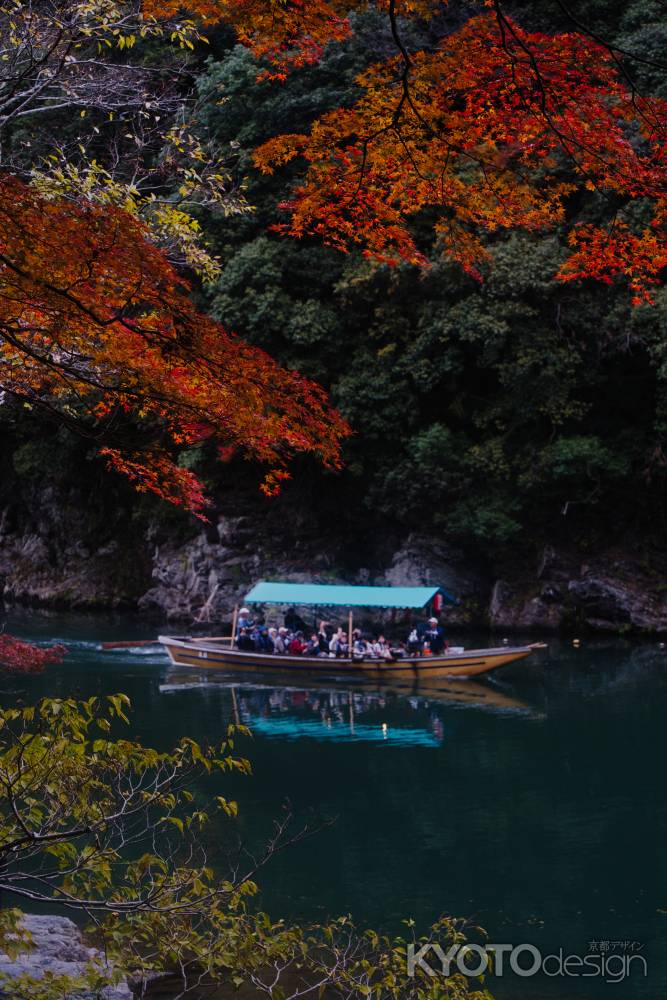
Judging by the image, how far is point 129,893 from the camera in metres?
4.40

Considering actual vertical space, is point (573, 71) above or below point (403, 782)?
above

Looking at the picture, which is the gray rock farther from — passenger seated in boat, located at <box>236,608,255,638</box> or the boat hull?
passenger seated in boat, located at <box>236,608,255,638</box>

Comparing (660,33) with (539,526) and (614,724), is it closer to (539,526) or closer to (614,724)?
(539,526)

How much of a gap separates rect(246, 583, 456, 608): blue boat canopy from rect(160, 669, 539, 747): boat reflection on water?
1671mm

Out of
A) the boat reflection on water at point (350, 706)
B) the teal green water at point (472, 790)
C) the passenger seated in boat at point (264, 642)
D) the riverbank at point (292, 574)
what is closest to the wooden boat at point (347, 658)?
the boat reflection on water at point (350, 706)

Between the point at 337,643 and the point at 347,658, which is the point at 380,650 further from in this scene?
the point at 337,643

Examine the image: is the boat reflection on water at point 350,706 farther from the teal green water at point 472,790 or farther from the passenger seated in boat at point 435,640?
the passenger seated in boat at point 435,640

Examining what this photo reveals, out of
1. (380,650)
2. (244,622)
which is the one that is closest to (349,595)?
(380,650)

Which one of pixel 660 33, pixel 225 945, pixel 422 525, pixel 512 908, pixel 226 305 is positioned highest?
pixel 660 33

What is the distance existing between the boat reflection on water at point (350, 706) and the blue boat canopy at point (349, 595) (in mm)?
1671

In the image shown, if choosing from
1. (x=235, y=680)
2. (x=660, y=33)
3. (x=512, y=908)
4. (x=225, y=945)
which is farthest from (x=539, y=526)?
(x=225, y=945)

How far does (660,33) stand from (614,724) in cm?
1405

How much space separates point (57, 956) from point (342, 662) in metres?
12.2

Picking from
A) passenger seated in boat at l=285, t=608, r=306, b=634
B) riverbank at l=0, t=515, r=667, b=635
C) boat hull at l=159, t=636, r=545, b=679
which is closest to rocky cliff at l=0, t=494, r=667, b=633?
riverbank at l=0, t=515, r=667, b=635
